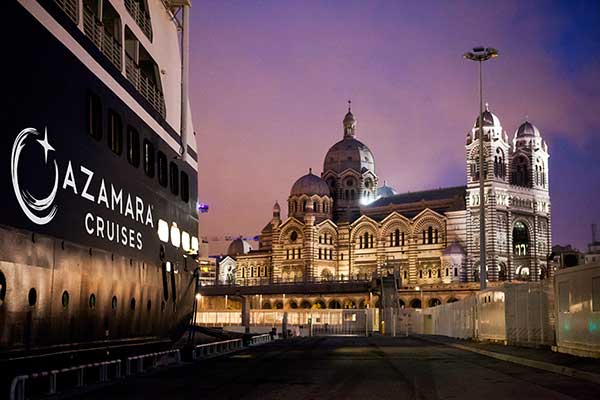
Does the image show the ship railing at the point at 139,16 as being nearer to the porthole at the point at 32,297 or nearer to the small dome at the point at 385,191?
the porthole at the point at 32,297

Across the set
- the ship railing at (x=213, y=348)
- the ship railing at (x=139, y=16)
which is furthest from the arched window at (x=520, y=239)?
the ship railing at (x=139, y=16)

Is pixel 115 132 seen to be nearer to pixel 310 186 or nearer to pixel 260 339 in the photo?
pixel 260 339

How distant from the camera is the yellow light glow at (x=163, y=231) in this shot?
23977 millimetres

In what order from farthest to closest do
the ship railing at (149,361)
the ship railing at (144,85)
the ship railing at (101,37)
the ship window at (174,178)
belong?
the ship window at (174,178)
the ship railing at (144,85)
the ship railing at (149,361)
the ship railing at (101,37)

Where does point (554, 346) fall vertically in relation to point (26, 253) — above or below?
below

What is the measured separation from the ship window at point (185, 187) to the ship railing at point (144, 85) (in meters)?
2.75

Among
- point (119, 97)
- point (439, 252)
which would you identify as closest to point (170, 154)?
point (119, 97)

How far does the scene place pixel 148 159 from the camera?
23.2 metres

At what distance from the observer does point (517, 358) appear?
2708 cm

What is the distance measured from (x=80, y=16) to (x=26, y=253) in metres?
5.72

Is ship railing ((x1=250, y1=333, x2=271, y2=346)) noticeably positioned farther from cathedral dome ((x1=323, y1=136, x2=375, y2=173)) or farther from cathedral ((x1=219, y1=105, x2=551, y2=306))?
cathedral dome ((x1=323, y1=136, x2=375, y2=173))

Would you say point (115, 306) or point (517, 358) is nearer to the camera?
point (115, 306)

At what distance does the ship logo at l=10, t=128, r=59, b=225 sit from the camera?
14.1m

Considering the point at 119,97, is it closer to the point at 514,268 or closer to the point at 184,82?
the point at 184,82
